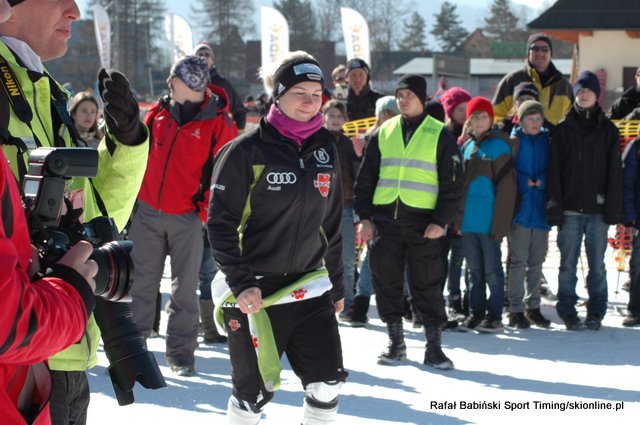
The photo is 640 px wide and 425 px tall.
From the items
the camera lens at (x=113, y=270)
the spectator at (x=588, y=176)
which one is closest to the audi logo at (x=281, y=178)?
the camera lens at (x=113, y=270)

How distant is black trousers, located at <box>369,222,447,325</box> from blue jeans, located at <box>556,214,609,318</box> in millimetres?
1765

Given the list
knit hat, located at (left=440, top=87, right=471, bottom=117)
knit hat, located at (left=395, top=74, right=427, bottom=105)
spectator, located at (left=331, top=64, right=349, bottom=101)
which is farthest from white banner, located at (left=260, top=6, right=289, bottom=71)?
knit hat, located at (left=395, top=74, right=427, bottom=105)

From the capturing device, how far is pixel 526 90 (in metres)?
8.65

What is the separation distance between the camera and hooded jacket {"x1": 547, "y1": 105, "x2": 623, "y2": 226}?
7977 mm

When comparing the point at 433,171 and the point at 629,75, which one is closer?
the point at 433,171

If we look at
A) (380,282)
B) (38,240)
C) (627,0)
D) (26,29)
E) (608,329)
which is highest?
(627,0)

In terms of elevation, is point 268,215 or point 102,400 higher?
point 268,215

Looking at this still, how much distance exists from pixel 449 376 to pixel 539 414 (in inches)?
38.3

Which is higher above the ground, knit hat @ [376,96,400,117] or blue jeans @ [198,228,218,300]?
knit hat @ [376,96,400,117]

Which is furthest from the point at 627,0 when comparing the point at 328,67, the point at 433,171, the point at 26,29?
the point at 328,67

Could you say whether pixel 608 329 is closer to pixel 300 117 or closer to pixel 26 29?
pixel 300 117

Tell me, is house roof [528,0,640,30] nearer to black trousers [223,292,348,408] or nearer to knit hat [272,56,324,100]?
knit hat [272,56,324,100]

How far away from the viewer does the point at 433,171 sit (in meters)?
6.70

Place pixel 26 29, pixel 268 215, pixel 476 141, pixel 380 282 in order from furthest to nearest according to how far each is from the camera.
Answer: pixel 476 141 < pixel 380 282 < pixel 268 215 < pixel 26 29
